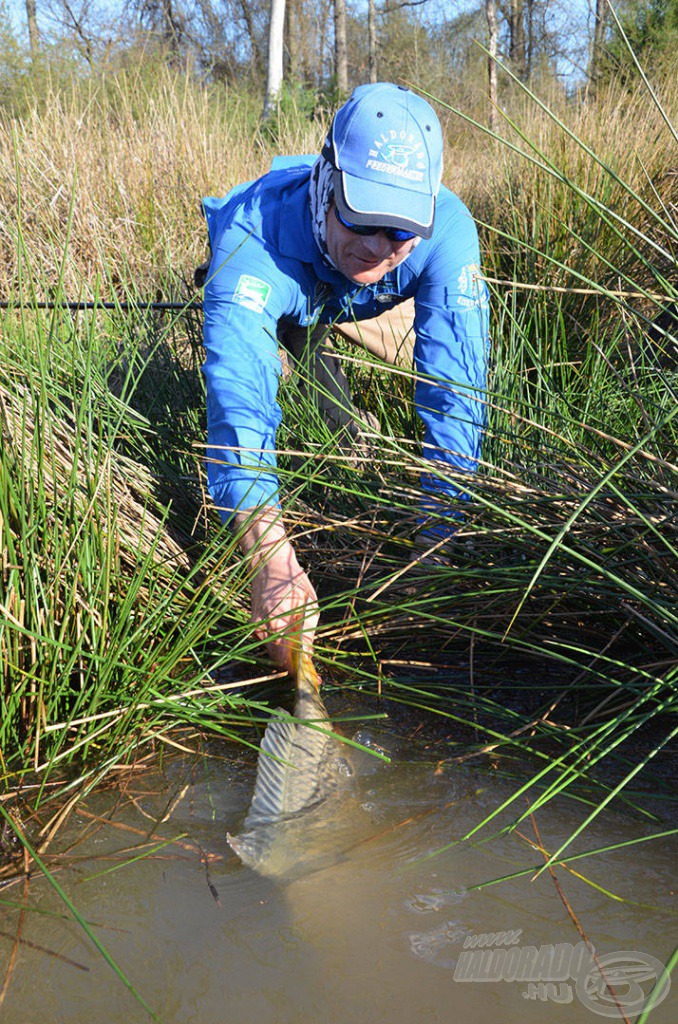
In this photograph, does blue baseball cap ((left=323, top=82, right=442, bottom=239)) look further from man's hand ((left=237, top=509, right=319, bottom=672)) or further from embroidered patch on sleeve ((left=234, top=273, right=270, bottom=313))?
man's hand ((left=237, top=509, right=319, bottom=672))

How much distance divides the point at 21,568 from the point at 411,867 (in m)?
0.82

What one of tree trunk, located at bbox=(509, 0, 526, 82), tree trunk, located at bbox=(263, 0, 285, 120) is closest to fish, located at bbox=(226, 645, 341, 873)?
tree trunk, located at bbox=(263, 0, 285, 120)

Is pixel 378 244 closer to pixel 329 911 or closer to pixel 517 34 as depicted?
pixel 329 911

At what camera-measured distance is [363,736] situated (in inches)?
67.4

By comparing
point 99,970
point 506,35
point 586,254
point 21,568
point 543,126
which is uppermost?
point 506,35

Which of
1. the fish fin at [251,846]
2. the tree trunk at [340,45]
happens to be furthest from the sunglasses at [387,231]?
the tree trunk at [340,45]

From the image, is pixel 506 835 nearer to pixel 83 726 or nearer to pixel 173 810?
pixel 173 810

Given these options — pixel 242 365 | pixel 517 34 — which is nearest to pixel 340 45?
pixel 517 34

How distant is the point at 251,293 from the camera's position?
2006 mm

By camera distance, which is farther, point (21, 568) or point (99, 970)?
point (21, 568)

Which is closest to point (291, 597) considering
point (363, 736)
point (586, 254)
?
point (363, 736)

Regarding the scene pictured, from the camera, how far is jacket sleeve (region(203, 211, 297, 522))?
6.08ft

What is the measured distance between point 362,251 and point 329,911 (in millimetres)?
1354

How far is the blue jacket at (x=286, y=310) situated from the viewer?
74.4 inches
